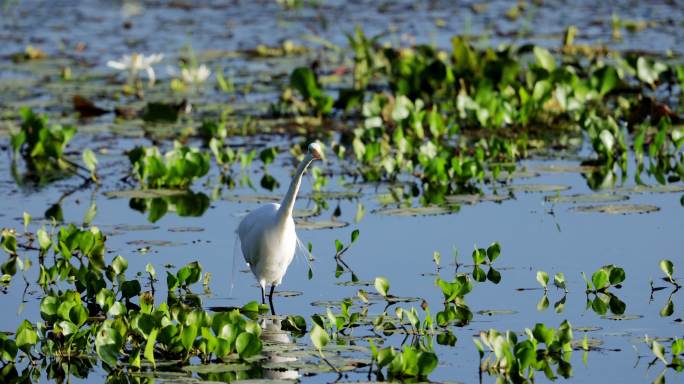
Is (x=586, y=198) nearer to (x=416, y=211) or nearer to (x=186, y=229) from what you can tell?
(x=416, y=211)

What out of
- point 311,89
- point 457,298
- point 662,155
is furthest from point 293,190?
point 311,89

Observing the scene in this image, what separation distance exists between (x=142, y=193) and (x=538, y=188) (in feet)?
7.79

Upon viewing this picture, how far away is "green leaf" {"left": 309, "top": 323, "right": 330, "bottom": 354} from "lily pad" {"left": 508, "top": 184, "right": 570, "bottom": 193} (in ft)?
11.1

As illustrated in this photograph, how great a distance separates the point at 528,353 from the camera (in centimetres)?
486

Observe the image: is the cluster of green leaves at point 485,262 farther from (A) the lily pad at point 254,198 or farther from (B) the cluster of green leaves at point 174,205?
(B) the cluster of green leaves at point 174,205

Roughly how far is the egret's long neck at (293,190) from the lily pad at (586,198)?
2.23 metres

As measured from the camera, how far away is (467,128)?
1017 centimetres

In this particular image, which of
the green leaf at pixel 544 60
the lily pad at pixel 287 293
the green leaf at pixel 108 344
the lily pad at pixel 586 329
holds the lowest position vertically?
the lily pad at pixel 287 293

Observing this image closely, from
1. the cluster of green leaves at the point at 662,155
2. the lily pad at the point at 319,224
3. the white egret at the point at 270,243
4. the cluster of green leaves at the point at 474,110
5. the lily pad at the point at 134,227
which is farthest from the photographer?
the cluster of green leaves at the point at 474,110

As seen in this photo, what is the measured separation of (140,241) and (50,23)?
29.6 feet

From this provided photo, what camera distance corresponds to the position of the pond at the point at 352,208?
519 centimetres

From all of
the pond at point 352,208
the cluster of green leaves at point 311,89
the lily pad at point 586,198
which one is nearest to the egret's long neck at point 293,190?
the pond at point 352,208

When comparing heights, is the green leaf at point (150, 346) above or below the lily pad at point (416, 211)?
above

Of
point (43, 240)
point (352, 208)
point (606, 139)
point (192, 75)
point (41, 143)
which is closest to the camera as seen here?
point (43, 240)
